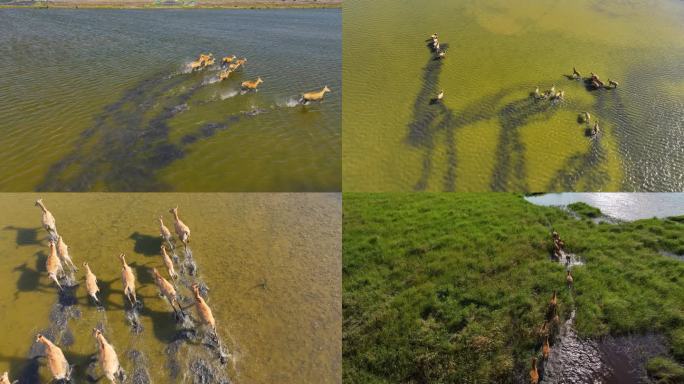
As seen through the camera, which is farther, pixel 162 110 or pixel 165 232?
pixel 162 110

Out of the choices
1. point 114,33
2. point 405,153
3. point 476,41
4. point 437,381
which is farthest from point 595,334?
point 114,33

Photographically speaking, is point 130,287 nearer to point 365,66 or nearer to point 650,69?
point 365,66

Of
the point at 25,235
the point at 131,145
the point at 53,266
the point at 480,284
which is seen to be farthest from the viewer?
the point at 131,145

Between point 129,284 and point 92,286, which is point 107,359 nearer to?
point 129,284

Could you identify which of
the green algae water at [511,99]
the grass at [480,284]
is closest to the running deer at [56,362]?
the grass at [480,284]

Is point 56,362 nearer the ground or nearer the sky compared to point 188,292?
nearer the ground

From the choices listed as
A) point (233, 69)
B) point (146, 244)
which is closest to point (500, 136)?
point (146, 244)

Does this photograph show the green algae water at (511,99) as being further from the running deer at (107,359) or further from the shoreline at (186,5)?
the shoreline at (186,5)
